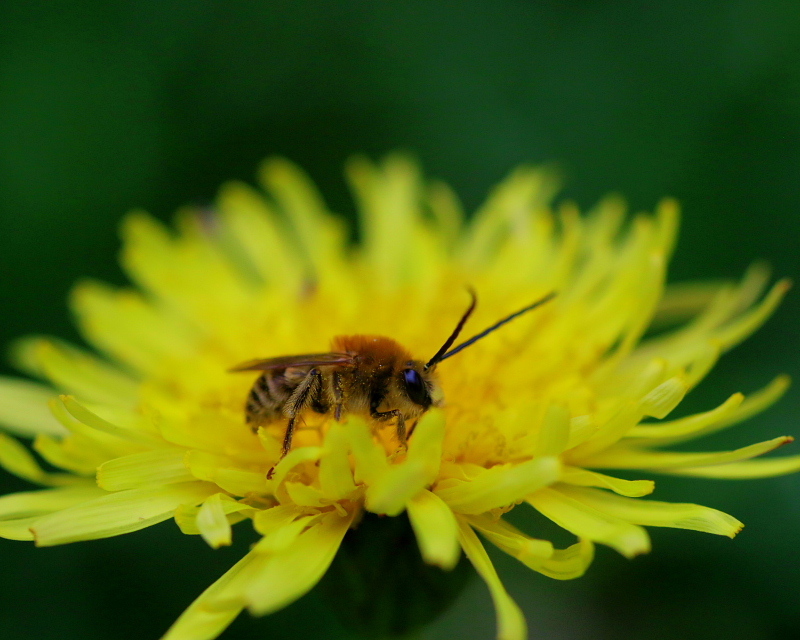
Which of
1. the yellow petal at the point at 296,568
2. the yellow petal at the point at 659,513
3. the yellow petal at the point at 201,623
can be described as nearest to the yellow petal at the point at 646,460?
the yellow petal at the point at 659,513

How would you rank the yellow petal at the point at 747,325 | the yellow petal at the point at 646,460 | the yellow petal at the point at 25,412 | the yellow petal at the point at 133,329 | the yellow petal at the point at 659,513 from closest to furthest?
the yellow petal at the point at 659,513 < the yellow petal at the point at 646,460 < the yellow petal at the point at 747,325 < the yellow petal at the point at 25,412 < the yellow petal at the point at 133,329

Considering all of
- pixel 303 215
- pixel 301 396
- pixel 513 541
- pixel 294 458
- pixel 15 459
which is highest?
pixel 303 215

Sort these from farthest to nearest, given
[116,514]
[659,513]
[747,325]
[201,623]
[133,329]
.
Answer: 1. [133,329]
2. [747,325]
3. [116,514]
4. [659,513]
5. [201,623]

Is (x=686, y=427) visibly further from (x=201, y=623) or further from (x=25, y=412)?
(x=25, y=412)

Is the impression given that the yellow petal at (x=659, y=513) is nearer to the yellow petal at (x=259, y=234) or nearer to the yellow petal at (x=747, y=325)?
the yellow petal at (x=747, y=325)

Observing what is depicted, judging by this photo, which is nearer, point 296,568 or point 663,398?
point 296,568

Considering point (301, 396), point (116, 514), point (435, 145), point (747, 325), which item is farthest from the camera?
point (435, 145)

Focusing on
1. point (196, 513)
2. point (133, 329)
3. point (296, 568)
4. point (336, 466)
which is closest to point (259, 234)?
point (133, 329)

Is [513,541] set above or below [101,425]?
below

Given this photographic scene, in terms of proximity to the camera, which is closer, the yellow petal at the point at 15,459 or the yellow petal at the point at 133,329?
the yellow petal at the point at 15,459
